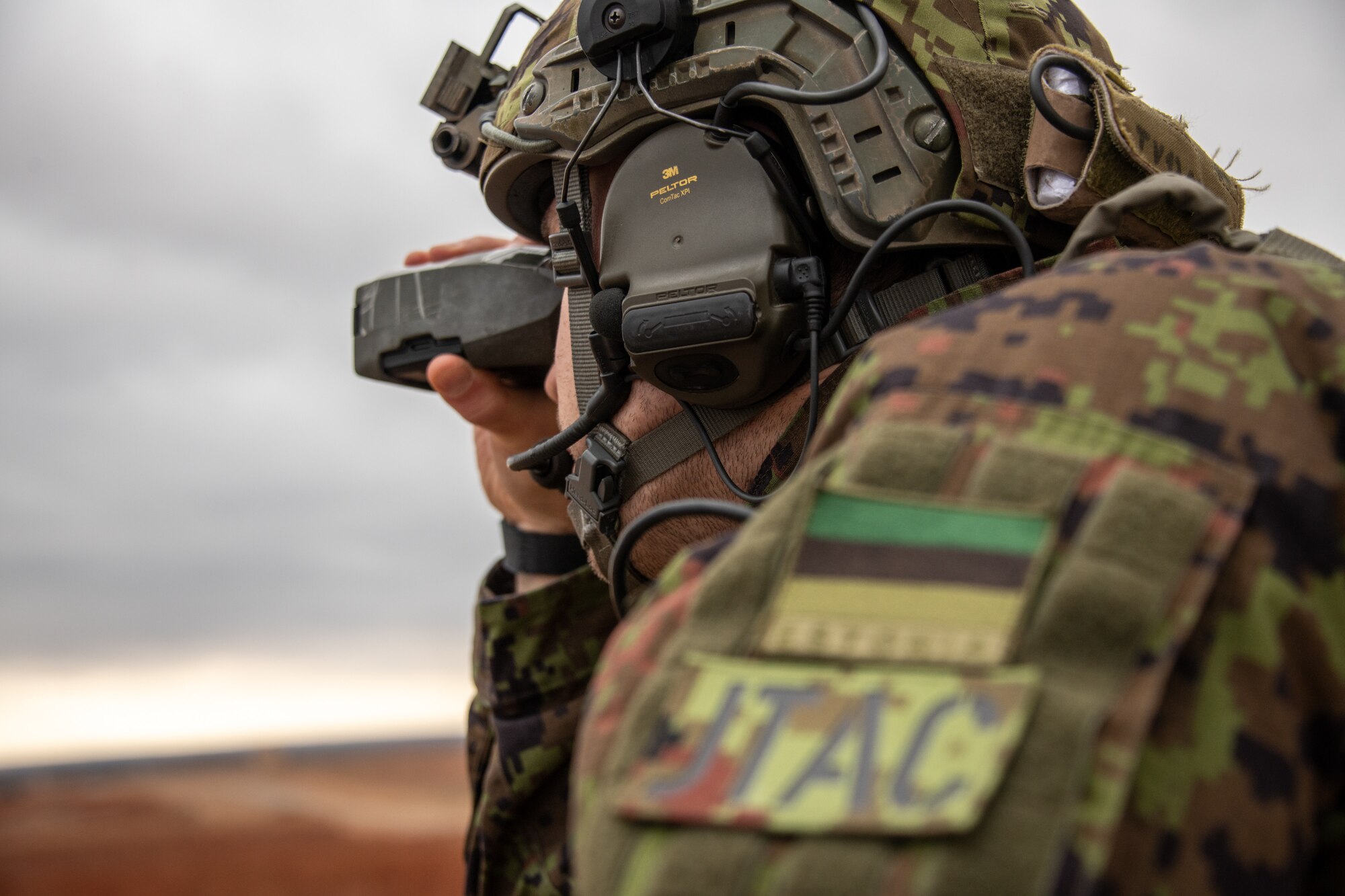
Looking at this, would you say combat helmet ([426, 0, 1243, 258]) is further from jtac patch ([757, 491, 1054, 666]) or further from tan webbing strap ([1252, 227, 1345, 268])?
jtac patch ([757, 491, 1054, 666])

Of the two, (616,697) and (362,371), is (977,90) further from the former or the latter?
(362,371)

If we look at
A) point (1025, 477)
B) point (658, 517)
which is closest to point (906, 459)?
point (1025, 477)

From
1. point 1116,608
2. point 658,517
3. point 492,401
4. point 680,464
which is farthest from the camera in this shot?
point 492,401

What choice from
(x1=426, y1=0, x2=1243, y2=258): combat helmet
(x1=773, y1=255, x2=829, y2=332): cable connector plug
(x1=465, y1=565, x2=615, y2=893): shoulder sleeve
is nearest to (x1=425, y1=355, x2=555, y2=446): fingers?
(x1=465, y1=565, x2=615, y2=893): shoulder sleeve

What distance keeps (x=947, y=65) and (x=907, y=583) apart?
79cm

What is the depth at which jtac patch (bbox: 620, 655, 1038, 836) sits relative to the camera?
431 millimetres

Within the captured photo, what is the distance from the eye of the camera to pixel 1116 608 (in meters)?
0.45

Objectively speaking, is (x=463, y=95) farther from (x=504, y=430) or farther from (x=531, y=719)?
(x=531, y=719)

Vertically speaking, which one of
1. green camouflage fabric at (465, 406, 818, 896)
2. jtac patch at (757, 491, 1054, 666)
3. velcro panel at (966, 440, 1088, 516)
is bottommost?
green camouflage fabric at (465, 406, 818, 896)

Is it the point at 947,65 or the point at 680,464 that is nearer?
the point at 947,65

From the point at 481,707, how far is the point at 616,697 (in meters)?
1.50

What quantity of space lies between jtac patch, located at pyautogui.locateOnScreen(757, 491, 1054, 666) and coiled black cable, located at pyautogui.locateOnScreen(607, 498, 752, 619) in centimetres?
12

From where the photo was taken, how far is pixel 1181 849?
1.45ft

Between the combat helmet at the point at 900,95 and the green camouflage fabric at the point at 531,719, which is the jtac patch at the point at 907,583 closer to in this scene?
the combat helmet at the point at 900,95
